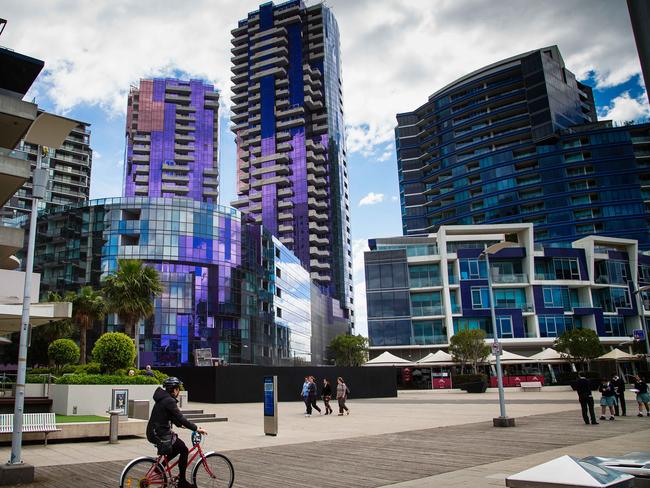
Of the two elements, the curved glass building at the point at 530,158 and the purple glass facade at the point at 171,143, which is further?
the purple glass facade at the point at 171,143

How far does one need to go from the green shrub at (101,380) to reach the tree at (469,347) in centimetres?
3666

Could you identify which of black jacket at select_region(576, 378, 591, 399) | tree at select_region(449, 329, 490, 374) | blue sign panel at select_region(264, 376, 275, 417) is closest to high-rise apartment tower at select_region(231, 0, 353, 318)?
tree at select_region(449, 329, 490, 374)

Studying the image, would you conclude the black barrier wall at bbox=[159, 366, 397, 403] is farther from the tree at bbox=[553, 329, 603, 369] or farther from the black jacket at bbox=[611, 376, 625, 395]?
the black jacket at bbox=[611, 376, 625, 395]

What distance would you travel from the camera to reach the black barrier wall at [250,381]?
35.0 m

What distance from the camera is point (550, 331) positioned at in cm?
6875

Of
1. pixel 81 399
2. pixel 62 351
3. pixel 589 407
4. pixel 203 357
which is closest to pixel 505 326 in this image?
pixel 203 357

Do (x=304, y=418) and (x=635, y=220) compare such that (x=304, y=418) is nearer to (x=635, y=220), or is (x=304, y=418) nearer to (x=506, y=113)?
(x=635, y=220)

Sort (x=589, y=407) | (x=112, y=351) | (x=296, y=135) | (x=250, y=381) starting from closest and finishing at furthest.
Result: 1. (x=589, y=407)
2. (x=112, y=351)
3. (x=250, y=381)
4. (x=296, y=135)

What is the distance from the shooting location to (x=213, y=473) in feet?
25.8

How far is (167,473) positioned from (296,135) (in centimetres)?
12984

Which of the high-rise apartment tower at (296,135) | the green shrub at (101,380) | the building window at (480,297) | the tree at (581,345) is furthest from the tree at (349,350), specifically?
the green shrub at (101,380)

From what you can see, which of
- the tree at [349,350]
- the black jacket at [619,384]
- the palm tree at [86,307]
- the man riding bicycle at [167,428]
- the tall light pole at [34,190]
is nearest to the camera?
the man riding bicycle at [167,428]

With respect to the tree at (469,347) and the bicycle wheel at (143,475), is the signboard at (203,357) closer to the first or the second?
the tree at (469,347)

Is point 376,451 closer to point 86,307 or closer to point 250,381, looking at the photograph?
point 250,381
